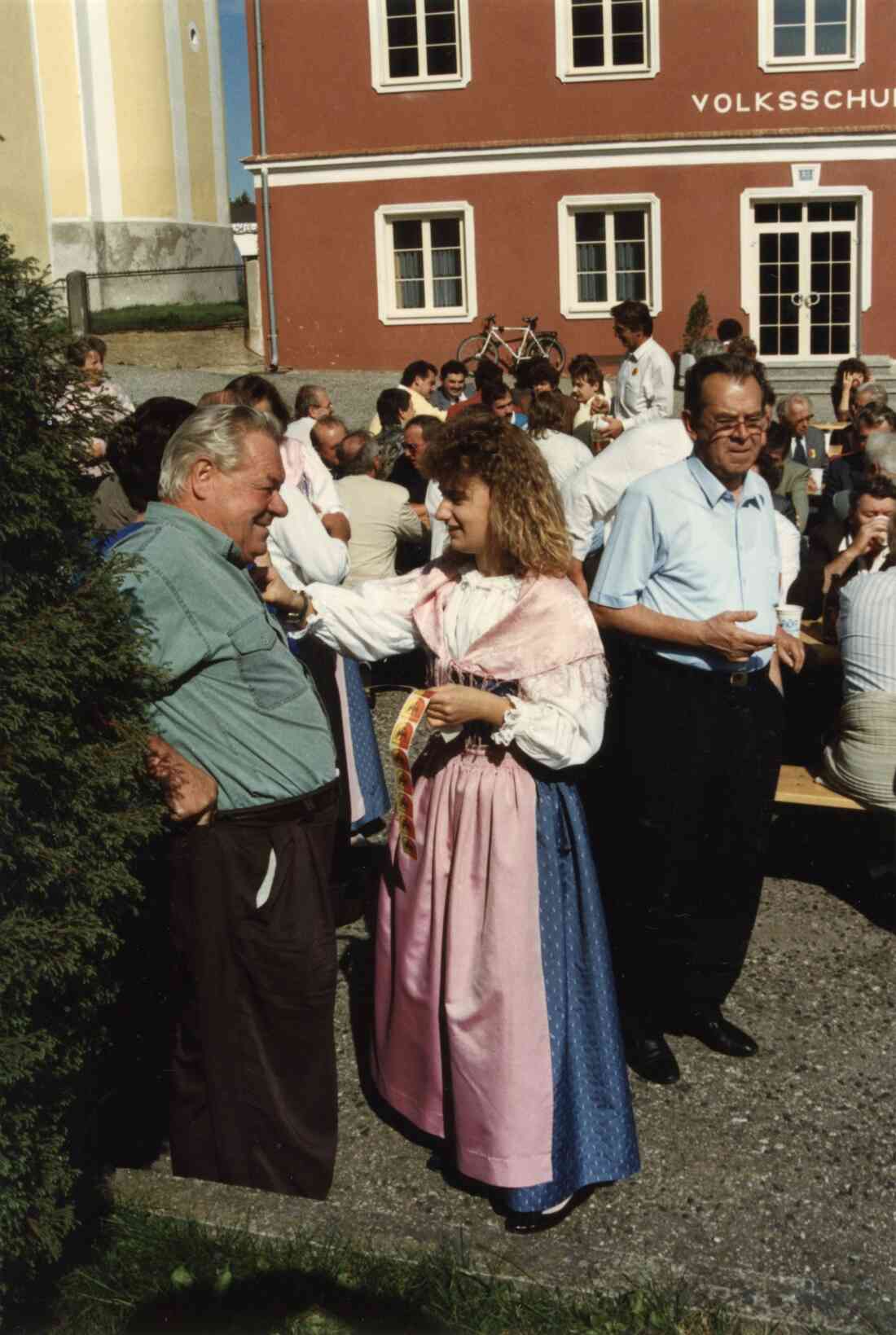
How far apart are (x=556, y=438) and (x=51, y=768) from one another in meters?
5.55

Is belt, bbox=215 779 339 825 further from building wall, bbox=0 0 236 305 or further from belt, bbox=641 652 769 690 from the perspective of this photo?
building wall, bbox=0 0 236 305

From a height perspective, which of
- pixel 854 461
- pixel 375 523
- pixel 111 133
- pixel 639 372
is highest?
pixel 111 133

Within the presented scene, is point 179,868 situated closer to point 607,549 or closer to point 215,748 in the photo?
point 215,748

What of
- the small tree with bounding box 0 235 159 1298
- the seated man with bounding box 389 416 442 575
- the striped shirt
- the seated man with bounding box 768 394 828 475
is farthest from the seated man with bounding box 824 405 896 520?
the small tree with bounding box 0 235 159 1298

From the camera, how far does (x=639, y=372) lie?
9.67 meters

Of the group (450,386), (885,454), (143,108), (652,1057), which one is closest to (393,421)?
(450,386)

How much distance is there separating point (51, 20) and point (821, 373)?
13.6 meters

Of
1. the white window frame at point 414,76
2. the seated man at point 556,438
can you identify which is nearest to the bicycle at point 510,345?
the white window frame at point 414,76

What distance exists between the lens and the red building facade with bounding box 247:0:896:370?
861 inches

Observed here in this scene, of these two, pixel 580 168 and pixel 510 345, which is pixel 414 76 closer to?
pixel 580 168

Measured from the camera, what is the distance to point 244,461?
3219 millimetres

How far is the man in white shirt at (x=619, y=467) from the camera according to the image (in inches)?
234

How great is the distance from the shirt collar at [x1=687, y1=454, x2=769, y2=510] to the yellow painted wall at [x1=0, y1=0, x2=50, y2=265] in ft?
65.4

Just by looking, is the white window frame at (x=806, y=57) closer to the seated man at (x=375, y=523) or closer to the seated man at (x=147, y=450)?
the seated man at (x=375, y=523)
